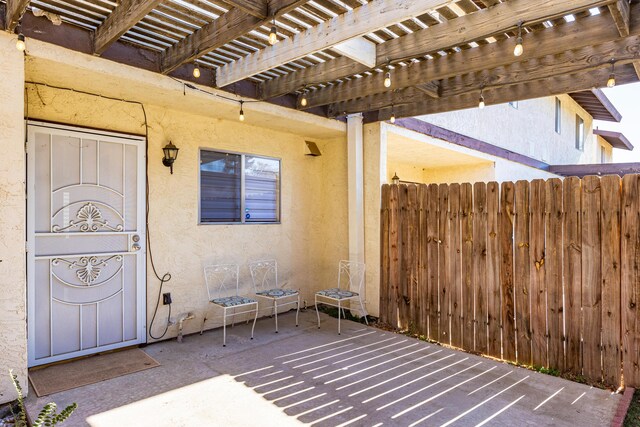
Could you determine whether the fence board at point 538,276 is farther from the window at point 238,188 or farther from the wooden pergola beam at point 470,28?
the window at point 238,188

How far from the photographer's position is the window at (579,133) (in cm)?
1269

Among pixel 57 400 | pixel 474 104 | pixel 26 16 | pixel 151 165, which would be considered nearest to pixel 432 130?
pixel 474 104

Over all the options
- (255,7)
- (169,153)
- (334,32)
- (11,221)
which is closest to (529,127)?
(334,32)

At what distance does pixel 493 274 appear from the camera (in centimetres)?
428

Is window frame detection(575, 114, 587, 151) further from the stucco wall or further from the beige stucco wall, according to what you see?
the beige stucco wall

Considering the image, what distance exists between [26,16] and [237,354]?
3.69 metres

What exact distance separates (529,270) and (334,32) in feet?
10.0

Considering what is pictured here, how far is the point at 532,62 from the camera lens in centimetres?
380

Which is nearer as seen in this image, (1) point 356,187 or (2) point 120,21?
(2) point 120,21

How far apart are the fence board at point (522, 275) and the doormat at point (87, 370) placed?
381 centimetres

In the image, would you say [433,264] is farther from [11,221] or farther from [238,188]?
[11,221]

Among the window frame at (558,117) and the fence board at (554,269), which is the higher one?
the window frame at (558,117)

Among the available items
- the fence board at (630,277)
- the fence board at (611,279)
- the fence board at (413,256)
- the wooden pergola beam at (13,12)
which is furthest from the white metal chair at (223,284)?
the fence board at (630,277)

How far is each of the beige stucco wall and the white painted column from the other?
3922 millimetres
